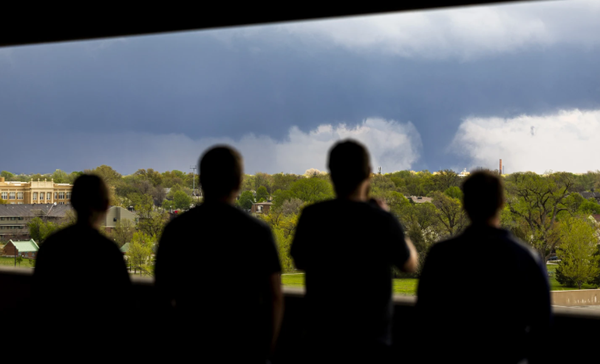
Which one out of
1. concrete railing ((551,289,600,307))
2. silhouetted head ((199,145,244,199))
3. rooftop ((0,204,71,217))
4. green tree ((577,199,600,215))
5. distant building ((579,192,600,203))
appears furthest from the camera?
distant building ((579,192,600,203))

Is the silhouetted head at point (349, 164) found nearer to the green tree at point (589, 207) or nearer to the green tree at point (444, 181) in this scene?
the green tree at point (589, 207)

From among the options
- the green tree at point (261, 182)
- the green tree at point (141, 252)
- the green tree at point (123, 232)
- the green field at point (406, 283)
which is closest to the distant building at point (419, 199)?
the green field at point (406, 283)

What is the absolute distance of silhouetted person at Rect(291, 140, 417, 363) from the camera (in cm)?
125

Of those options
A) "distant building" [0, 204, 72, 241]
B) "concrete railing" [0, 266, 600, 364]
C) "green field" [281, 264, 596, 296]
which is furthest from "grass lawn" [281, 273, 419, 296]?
"concrete railing" [0, 266, 600, 364]

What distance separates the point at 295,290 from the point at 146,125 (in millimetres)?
98592

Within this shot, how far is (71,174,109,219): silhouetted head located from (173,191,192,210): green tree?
69.9 feet

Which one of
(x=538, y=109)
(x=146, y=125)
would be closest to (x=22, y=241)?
(x=146, y=125)

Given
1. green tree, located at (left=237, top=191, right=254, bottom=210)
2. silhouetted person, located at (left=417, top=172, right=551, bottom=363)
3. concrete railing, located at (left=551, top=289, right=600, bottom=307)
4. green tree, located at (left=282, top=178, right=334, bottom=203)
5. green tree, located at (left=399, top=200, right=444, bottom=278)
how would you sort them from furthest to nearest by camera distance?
green tree, located at (left=282, top=178, right=334, bottom=203) → green tree, located at (left=399, top=200, right=444, bottom=278) → green tree, located at (left=237, top=191, right=254, bottom=210) → concrete railing, located at (left=551, top=289, right=600, bottom=307) → silhouetted person, located at (left=417, top=172, right=551, bottom=363)

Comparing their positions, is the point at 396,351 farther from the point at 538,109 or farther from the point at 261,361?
the point at 538,109

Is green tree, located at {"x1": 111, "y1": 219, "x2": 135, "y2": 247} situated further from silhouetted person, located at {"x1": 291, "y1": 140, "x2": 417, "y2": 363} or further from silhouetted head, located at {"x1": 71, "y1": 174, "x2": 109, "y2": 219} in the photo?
silhouetted person, located at {"x1": 291, "y1": 140, "x2": 417, "y2": 363}

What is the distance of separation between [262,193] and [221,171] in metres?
26.6

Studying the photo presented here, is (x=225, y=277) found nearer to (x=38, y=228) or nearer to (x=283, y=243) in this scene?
(x=283, y=243)

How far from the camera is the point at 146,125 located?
95438 millimetres

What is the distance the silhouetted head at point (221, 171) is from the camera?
4.15ft
